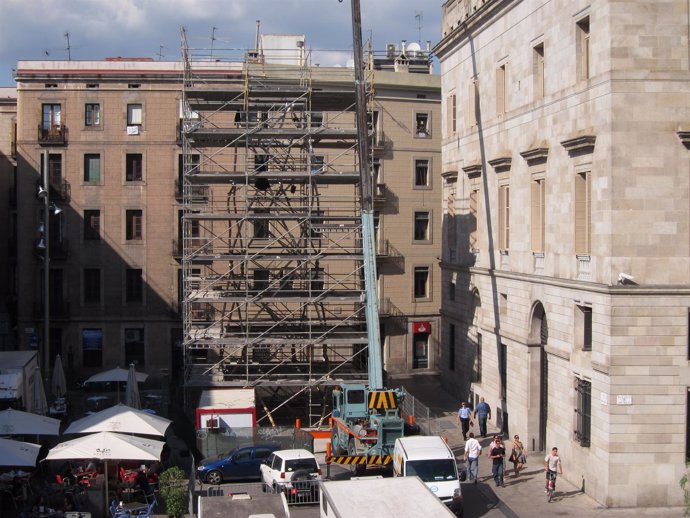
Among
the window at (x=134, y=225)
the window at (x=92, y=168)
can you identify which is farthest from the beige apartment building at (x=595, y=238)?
the window at (x=92, y=168)

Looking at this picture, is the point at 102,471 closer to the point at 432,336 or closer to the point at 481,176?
the point at 481,176

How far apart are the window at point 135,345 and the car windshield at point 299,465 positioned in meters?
21.7

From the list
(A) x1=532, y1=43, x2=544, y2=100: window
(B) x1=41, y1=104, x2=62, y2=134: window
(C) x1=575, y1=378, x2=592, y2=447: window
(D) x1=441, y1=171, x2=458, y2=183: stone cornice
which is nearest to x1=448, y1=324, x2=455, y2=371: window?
(D) x1=441, y1=171, x2=458, y2=183: stone cornice

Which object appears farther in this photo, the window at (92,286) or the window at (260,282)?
Answer: the window at (92,286)

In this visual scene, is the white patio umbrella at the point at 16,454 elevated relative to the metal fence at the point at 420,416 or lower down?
elevated

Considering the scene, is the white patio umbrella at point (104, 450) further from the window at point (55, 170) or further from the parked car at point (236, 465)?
the window at point (55, 170)

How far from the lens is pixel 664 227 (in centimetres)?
2323

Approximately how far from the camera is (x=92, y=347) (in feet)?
145

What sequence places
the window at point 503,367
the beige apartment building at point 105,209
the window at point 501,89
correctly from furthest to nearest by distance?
the beige apartment building at point 105,209, the window at point 501,89, the window at point 503,367

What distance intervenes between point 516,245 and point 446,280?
9.65m

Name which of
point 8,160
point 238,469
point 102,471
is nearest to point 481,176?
point 238,469

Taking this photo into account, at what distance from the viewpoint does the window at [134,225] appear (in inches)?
1748

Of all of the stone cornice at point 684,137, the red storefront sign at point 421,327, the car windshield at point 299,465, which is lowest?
the car windshield at point 299,465

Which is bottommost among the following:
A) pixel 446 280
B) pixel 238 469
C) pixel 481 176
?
pixel 238 469
